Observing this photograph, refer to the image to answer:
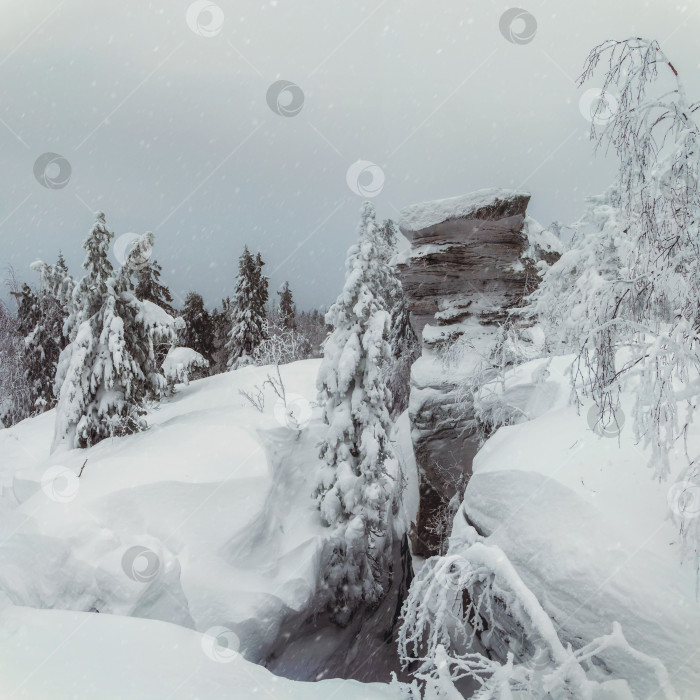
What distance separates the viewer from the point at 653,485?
5.48 metres

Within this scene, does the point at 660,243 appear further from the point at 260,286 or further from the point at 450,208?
the point at 260,286

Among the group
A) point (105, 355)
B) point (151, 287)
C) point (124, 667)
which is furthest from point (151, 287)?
point (124, 667)

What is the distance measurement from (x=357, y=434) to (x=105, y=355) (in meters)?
7.71

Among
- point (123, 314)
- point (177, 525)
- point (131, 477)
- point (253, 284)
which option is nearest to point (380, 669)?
point (177, 525)

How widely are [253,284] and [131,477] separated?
22.6 meters

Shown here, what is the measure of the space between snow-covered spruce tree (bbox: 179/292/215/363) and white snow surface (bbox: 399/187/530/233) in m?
18.5

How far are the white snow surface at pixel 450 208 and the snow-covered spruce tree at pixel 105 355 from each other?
10025 millimetres

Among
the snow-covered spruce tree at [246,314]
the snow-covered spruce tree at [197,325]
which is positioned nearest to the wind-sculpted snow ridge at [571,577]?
the snow-covered spruce tree at [246,314]

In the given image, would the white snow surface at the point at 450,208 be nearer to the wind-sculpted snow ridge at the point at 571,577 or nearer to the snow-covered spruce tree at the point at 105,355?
the snow-covered spruce tree at the point at 105,355

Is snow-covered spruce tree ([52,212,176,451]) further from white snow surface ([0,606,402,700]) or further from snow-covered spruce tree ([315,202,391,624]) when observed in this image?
white snow surface ([0,606,402,700])

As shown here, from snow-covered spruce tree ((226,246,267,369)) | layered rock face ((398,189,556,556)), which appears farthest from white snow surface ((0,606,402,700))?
snow-covered spruce tree ((226,246,267,369))

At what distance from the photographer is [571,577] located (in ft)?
16.5

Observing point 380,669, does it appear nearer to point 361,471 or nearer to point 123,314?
point 361,471

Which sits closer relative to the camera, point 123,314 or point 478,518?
point 478,518
